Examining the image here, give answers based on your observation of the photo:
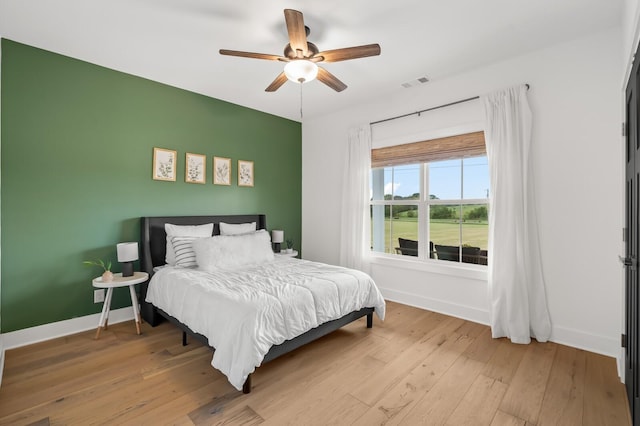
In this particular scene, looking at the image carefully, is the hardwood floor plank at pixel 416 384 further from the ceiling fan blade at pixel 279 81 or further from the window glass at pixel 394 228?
the ceiling fan blade at pixel 279 81

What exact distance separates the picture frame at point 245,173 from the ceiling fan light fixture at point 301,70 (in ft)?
7.17

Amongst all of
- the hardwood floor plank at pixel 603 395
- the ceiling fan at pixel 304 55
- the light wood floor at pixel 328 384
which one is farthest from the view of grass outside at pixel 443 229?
the ceiling fan at pixel 304 55

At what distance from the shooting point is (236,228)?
412cm

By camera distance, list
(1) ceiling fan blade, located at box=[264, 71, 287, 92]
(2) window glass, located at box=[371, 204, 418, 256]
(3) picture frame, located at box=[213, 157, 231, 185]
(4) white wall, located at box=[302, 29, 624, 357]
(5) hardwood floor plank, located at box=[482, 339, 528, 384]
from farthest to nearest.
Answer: (3) picture frame, located at box=[213, 157, 231, 185]
(2) window glass, located at box=[371, 204, 418, 256]
(1) ceiling fan blade, located at box=[264, 71, 287, 92]
(4) white wall, located at box=[302, 29, 624, 357]
(5) hardwood floor plank, located at box=[482, 339, 528, 384]

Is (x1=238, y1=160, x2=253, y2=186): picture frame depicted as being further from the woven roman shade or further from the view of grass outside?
the view of grass outside

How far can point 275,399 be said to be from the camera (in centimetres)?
203

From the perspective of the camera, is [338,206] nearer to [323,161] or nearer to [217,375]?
[323,161]

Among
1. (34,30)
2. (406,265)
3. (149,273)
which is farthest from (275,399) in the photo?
(34,30)

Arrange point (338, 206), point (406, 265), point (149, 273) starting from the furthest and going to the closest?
point (338, 206) < point (406, 265) < point (149, 273)

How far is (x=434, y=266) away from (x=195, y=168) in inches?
128

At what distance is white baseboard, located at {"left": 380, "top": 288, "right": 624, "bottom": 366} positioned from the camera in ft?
8.43

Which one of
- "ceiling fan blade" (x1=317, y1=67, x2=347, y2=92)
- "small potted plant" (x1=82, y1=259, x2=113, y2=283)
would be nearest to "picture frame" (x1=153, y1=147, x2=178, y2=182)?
"small potted plant" (x1=82, y1=259, x2=113, y2=283)

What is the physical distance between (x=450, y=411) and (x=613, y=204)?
2.18m

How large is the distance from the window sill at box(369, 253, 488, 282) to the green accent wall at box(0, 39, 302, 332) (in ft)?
8.04
